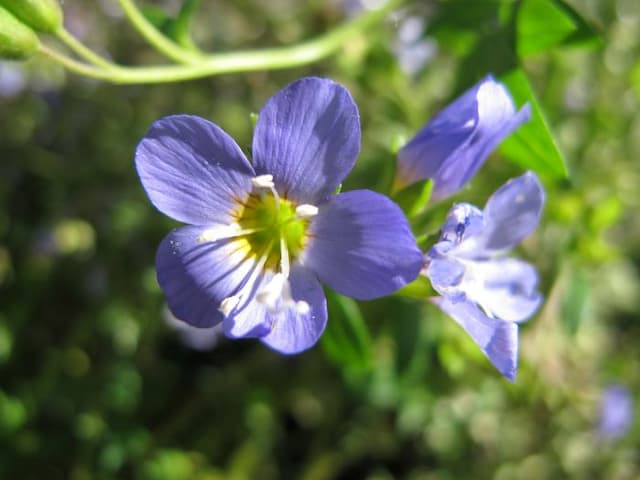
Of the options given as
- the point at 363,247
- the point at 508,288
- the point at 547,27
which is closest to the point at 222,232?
the point at 363,247

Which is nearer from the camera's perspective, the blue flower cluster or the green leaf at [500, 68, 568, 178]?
the blue flower cluster

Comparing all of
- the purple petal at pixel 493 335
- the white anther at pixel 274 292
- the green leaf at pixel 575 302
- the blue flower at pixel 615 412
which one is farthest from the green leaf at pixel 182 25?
the blue flower at pixel 615 412

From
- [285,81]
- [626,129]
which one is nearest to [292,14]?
[285,81]

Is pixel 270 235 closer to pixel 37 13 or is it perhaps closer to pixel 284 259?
pixel 284 259

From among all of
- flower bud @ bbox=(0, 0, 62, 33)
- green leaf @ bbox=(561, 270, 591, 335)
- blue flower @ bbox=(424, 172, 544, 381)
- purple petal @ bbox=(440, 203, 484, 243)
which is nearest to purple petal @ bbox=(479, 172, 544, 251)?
blue flower @ bbox=(424, 172, 544, 381)

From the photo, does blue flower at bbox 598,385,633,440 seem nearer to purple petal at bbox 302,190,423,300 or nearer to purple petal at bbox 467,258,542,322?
purple petal at bbox 467,258,542,322

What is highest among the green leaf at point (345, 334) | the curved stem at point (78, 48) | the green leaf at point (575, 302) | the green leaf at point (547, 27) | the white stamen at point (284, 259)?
the curved stem at point (78, 48)

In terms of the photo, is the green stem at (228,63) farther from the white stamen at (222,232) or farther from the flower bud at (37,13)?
the white stamen at (222,232)
